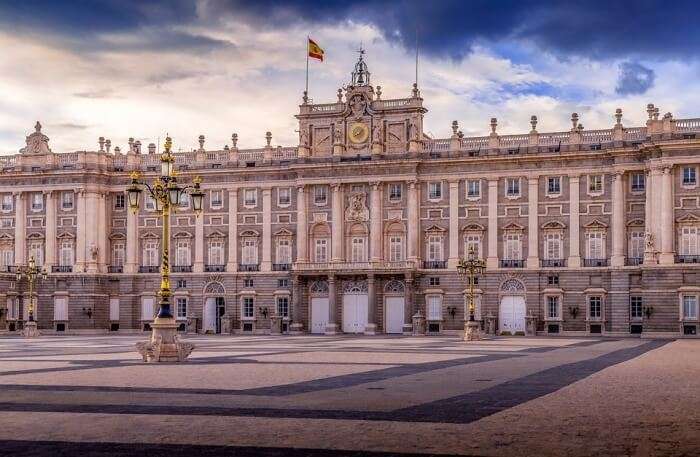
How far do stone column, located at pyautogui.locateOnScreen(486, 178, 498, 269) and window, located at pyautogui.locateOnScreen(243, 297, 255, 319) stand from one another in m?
19.6

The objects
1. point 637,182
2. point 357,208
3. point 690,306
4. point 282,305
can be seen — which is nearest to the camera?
point 690,306

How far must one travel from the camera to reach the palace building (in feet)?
256

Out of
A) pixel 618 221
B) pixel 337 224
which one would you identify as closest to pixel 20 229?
pixel 337 224

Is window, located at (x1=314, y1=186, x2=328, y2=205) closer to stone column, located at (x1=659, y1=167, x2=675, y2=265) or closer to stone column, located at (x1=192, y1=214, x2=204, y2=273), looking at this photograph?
stone column, located at (x1=192, y1=214, x2=204, y2=273)

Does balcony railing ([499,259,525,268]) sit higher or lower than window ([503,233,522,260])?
lower

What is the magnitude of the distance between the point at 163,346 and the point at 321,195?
50.3 m

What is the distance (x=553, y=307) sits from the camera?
80.6 m

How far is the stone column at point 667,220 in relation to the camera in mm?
75375

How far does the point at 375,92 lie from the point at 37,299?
33231mm

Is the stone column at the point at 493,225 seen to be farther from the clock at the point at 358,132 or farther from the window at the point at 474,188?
the clock at the point at 358,132

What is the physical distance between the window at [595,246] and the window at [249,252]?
2662 centimetres

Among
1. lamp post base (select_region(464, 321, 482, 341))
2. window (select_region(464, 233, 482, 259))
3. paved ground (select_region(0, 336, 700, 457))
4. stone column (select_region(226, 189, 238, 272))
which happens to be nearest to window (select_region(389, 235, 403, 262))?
window (select_region(464, 233, 482, 259))

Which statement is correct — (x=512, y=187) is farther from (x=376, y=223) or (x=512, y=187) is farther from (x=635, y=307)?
(x=635, y=307)

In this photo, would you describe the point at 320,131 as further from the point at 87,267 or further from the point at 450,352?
the point at 450,352
